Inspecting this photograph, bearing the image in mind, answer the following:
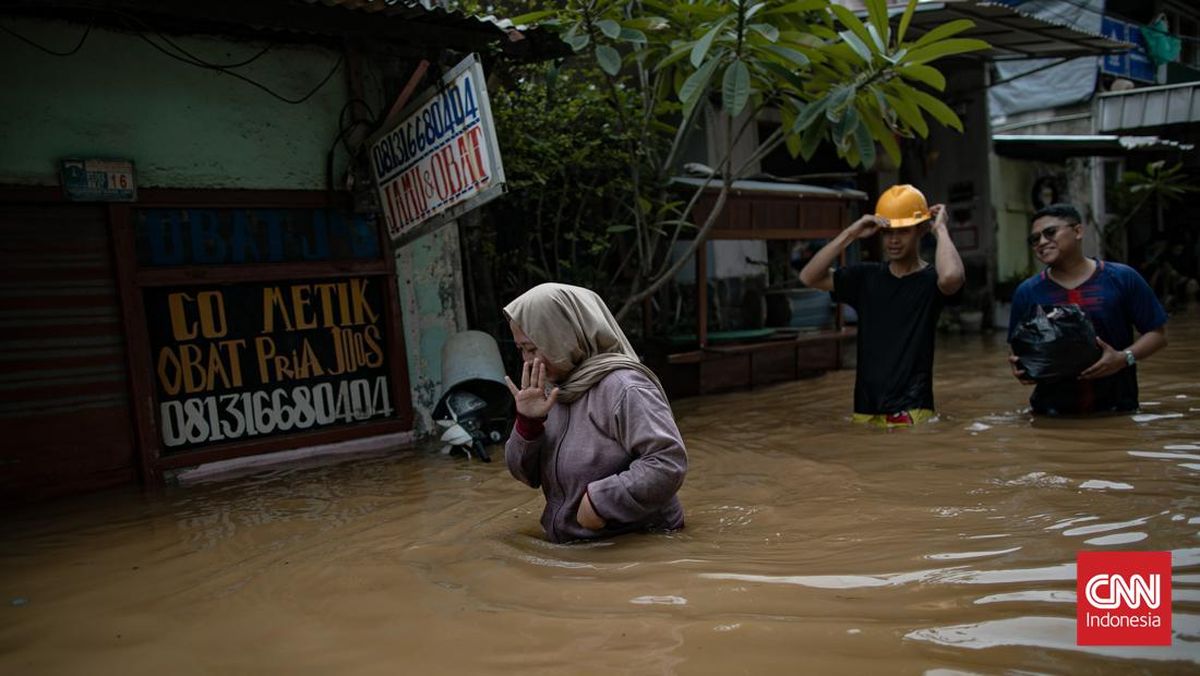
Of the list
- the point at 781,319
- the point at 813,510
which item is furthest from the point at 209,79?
the point at 781,319

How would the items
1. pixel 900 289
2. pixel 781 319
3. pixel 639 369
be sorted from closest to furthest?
pixel 639 369
pixel 900 289
pixel 781 319

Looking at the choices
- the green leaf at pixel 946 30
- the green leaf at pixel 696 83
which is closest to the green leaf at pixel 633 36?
the green leaf at pixel 696 83

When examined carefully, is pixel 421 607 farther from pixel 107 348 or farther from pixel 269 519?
pixel 107 348

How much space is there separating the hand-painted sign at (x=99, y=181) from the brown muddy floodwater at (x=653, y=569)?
194 cm

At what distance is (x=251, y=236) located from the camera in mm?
6137

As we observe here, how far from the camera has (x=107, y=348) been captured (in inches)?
218

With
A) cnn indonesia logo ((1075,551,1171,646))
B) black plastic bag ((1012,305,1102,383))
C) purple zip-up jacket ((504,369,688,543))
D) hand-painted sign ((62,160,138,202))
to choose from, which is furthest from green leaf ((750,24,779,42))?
hand-painted sign ((62,160,138,202))

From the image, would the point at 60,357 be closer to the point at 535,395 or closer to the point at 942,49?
the point at 535,395

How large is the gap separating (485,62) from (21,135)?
3.24 metres

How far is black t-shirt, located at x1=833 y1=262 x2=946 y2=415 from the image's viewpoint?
5.55 metres

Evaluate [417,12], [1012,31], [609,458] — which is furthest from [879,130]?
[1012,31]

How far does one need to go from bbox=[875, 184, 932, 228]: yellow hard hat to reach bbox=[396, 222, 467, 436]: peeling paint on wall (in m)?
3.44

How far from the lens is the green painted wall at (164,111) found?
5250 millimetres

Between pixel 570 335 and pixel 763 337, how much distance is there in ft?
21.9
